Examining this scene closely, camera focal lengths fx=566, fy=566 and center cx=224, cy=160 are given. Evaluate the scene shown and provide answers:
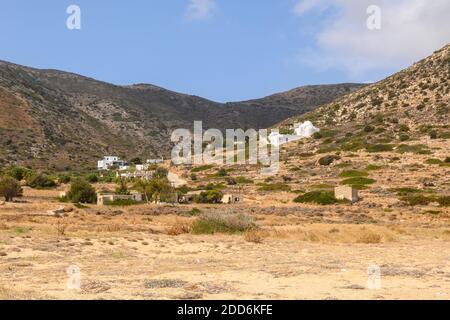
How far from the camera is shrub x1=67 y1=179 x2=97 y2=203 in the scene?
4103 cm

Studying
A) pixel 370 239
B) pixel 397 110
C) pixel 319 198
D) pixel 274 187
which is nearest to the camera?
pixel 370 239

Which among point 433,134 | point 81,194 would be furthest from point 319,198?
point 433,134

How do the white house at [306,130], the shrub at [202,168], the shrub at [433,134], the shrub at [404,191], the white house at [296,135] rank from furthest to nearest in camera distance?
the white house at [306,130], the white house at [296,135], the shrub at [202,168], the shrub at [433,134], the shrub at [404,191]

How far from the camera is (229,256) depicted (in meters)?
15.5

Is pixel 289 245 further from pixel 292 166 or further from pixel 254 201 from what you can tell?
pixel 292 166

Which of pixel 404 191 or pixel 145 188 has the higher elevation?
pixel 145 188

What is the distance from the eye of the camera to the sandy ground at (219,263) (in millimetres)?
9766

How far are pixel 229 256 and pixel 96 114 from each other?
113392 millimetres

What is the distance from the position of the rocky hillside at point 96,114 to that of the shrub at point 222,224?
60643 millimetres

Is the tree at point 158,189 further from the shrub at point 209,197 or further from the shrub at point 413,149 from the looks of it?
the shrub at point 413,149

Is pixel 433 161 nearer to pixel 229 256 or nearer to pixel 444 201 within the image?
pixel 444 201

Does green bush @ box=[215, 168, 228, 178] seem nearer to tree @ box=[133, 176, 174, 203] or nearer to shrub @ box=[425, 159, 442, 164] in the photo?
tree @ box=[133, 176, 174, 203]

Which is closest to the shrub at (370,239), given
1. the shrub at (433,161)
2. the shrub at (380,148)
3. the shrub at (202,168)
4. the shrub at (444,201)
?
the shrub at (444,201)

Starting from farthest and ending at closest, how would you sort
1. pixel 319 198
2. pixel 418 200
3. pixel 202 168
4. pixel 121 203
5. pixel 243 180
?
pixel 202 168 → pixel 243 180 → pixel 319 198 → pixel 121 203 → pixel 418 200
